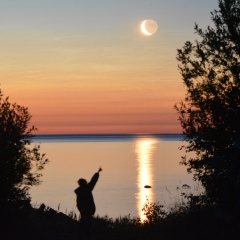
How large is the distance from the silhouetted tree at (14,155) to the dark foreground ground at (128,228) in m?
0.96

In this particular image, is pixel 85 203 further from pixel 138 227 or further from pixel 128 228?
pixel 128 228

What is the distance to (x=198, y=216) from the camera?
1989 cm

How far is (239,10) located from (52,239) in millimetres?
15532

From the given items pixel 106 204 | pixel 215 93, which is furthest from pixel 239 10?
pixel 106 204

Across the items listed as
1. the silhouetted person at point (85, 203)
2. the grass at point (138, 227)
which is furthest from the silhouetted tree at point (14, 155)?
the silhouetted person at point (85, 203)

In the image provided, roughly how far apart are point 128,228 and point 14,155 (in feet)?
20.4

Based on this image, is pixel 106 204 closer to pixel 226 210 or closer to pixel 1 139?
pixel 1 139

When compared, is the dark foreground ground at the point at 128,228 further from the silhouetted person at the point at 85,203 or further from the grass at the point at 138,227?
the silhouetted person at the point at 85,203

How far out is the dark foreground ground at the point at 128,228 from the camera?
1756cm

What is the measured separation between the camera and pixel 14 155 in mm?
24031

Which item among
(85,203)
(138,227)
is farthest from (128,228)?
(85,203)

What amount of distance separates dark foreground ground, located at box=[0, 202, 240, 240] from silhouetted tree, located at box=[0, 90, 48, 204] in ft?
3.13

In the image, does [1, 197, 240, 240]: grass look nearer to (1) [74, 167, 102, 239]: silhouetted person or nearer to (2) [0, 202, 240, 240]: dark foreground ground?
(2) [0, 202, 240, 240]: dark foreground ground

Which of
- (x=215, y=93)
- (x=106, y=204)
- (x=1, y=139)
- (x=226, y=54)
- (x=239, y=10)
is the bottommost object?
(x=1, y=139)
